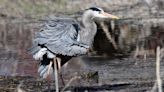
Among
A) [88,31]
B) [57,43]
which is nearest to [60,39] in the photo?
[57,43]

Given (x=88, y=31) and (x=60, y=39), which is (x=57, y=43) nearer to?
(x=60, y=39)

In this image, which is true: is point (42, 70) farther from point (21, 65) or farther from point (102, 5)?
point (102, 5)

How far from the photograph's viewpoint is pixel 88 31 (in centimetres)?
934

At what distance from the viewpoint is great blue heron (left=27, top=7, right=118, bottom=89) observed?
27.2 ft

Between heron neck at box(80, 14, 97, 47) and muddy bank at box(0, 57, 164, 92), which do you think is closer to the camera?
muddy bank at box(0, 57, 164, 92)

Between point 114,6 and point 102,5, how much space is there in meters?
0.43

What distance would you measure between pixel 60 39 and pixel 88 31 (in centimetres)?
94

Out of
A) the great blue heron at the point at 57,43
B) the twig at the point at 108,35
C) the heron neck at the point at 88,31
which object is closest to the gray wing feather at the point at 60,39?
the great blue heron at the point at 57,43

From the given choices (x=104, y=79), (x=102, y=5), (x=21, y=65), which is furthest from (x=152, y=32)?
(x=104, y=79)

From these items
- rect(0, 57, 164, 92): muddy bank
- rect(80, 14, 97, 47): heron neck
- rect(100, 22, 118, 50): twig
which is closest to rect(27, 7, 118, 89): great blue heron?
rect(80, 14, 97, 47): heron neck

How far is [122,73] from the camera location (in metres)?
9.27

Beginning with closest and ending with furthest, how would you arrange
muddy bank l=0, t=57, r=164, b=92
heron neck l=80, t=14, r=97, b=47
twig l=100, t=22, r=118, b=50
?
1. muddy bank l=0, t=57, r=164, b=92
2. heron neck l=80, t=14, r=97, b=47
3. twig l=100, t=22, r=118, b=50

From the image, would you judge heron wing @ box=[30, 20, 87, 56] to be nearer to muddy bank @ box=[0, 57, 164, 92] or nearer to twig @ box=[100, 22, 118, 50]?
muddy bank @ box=[0, 57, 164, 92]

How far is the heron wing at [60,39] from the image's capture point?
8.34 meters
